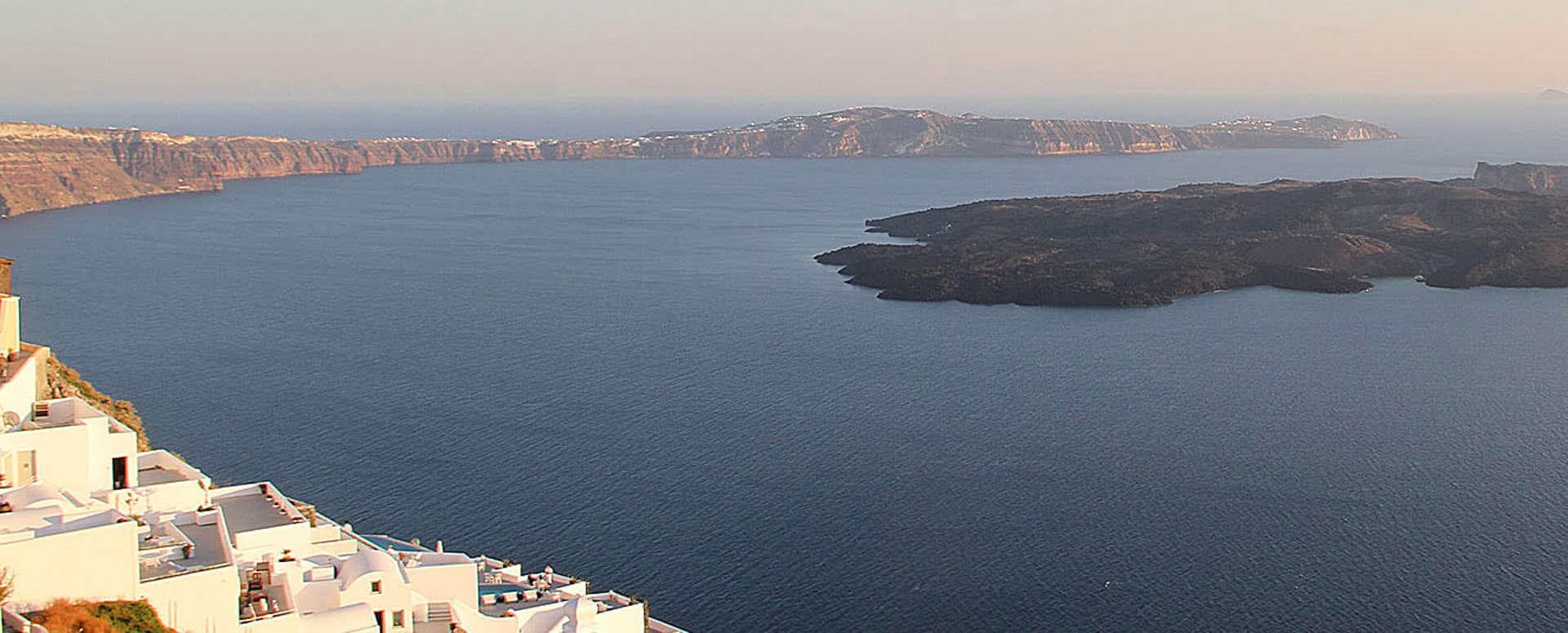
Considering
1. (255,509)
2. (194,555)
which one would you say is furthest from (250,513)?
(194,555)

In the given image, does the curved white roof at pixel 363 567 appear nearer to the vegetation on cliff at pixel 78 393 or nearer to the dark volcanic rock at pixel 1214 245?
the vegetation on cliff at pixel 78 393

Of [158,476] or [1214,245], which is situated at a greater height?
[1214,245]

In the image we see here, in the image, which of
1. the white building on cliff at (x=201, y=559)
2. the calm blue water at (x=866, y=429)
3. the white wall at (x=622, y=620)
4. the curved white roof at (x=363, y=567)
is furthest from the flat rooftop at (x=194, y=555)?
the calm blue water at (x=866, y=429)

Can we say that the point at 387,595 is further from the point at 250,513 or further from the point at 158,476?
the point at 158,476

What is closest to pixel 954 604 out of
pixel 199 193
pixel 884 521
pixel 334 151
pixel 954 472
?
pixel 884 521

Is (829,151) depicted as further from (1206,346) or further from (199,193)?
(1206,346)

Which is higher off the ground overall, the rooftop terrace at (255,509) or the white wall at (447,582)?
the rooftop terrace at (255,509)

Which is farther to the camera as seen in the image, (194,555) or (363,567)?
(363,567)
